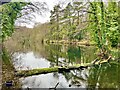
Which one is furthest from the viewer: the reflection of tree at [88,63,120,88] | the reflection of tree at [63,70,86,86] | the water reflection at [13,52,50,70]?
the water reflection at [13,52,50,70]

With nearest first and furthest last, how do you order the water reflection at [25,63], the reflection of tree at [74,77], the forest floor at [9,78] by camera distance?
the forest floor at [9,78], the reflection of tree at [74,77], the water reflection at [25,63]

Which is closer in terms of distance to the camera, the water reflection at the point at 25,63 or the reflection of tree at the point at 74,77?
the reflection of tree at the point at 74,77

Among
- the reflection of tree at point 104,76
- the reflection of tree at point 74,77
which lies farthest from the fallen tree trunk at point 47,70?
the reflection of tree at point 104,76

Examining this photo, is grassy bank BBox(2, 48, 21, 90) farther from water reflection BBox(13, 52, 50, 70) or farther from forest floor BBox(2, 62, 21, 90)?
water reflection BBox(13, 52, 50, 70)

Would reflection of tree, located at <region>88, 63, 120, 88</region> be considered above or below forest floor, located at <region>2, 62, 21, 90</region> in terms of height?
below

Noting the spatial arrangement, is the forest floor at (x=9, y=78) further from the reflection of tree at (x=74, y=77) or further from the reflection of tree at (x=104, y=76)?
the reflection of tree at (x=104, y=76)

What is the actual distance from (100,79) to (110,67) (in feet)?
4.53

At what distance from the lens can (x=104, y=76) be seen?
5328 millimetres

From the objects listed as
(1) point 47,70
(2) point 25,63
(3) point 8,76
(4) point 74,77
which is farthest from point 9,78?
(2) point 25,63

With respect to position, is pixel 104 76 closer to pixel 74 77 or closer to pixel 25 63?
pixel 74 77

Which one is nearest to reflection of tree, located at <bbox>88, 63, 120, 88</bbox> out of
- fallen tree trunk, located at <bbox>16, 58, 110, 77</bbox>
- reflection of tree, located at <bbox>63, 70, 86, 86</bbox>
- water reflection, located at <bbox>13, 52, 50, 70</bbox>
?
reflection of tree, located at <bbox>63, 70, 86, 86</bbox>

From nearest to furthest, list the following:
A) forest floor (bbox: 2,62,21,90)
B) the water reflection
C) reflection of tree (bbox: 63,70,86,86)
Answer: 1. forest floor (bbox: 2,62,21,90)
2. reflection of tree (bbox: 63,70,86,86)
3. the water reflection

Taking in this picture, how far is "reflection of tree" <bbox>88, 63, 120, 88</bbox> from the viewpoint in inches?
183

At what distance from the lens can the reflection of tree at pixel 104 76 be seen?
4.64m
